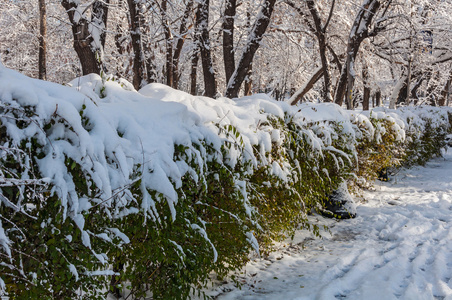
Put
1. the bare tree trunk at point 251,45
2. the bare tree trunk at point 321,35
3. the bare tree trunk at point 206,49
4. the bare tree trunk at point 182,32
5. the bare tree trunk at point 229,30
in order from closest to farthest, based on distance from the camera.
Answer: the bare tree trunk at point 251,45 → the bare tree trunk at point 229,30 → the bare tree trunk at point 206,49 → the bare tree trunk at point 182,32 → the bare tree trunk at point 321,35

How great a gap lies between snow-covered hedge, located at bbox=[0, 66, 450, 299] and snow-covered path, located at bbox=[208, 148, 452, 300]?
37 centimetres

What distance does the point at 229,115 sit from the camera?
3.33 m

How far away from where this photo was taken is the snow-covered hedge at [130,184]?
1.85m

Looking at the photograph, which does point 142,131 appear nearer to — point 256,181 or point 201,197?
point 201,197

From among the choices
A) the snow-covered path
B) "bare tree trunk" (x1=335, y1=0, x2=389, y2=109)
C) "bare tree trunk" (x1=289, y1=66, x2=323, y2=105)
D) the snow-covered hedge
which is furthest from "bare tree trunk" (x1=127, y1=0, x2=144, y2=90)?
"bare tree trunk" (x1=335, y1=0, x2=389, y2=109)

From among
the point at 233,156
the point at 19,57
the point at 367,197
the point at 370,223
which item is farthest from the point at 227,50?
the point at 19,57

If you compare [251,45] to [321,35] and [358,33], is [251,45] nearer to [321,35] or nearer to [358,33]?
[321,35]

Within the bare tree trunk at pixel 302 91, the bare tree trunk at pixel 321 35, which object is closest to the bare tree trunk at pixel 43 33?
the bare tree trunk at pixel 302 91

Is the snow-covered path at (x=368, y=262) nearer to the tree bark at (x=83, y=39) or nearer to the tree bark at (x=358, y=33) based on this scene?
the tree bark at (x=83, y=39)

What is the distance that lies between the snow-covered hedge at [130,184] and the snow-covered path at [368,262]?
37 cm

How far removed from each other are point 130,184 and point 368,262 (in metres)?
2.78

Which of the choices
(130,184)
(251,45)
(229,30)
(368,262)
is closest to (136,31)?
(229,30)

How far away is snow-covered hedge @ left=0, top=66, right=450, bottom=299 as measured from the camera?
1.85 metres

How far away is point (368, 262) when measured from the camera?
3.73m
